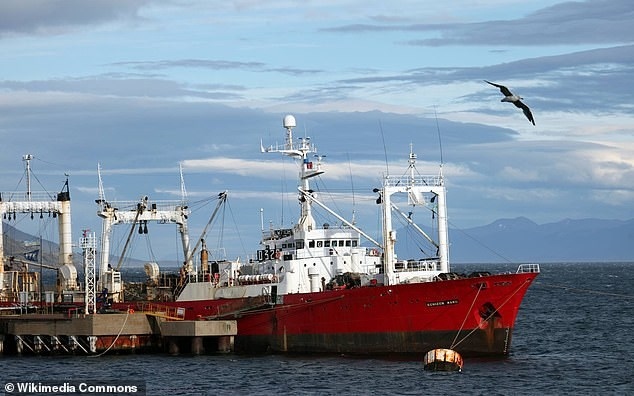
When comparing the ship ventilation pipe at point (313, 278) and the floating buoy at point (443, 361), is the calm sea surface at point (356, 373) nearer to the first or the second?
the floating buoy at point (443, 361)

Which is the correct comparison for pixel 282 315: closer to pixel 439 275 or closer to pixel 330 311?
pixel 330 311

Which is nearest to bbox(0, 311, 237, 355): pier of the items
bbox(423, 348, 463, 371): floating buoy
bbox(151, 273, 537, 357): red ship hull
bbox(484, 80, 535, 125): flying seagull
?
bbox(151, 273, 537, 357): red ship hull

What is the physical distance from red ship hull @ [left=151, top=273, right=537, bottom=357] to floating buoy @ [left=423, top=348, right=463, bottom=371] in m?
3.08

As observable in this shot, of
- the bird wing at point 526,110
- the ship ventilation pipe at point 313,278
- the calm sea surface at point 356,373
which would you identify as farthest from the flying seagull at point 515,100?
the ship ventilation pipe at point 313,278

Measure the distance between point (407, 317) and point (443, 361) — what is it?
442 centimetres

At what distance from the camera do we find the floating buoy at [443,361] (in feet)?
165

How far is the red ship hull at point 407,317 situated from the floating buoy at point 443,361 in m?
3.08

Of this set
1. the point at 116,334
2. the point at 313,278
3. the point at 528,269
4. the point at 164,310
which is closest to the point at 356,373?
the point at 313,278

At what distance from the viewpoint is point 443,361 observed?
5041cm

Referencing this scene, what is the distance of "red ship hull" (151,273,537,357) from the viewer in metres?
53.3

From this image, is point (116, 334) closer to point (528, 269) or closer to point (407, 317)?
point (407, 317)

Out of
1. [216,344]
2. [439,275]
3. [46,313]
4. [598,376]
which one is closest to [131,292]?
[46,313]

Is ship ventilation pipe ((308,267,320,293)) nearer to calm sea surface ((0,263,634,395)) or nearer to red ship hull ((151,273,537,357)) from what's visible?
red ship hull ((151,273,537,357))

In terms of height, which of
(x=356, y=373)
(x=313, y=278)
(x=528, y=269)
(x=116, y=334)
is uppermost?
(x=528, y=269)
